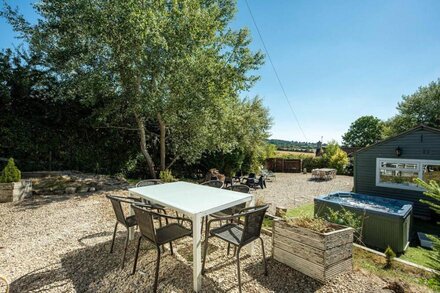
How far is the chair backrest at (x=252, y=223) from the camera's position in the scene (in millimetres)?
2547

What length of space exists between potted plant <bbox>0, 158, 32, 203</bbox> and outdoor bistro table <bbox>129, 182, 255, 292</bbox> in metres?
4.63

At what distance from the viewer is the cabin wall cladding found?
21.9m

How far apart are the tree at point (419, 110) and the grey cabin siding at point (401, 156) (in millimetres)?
19411

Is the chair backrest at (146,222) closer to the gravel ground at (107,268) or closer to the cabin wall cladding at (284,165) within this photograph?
the gravel ground at (107,268)

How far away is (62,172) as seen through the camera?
9.14 m

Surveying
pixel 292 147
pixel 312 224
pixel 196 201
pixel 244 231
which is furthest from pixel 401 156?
pixel 292 147

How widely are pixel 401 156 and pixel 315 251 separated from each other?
861 centimetres

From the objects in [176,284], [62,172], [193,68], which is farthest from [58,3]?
[176,284]

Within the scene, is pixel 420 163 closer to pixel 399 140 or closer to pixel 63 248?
pixel 399 140

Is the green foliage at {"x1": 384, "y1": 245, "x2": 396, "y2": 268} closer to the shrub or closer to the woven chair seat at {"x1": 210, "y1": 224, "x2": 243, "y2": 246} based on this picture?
the shrub

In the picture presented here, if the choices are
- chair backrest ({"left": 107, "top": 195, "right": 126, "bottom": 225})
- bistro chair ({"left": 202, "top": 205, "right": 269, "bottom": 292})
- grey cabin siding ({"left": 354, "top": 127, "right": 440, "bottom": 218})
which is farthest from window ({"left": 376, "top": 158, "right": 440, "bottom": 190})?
chair backrest ({"left": 107, "top": 195, "right": 126, "bottom": 225})

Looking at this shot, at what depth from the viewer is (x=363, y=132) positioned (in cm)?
4078

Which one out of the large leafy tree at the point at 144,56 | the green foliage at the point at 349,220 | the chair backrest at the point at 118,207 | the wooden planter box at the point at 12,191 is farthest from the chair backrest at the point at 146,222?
the large leafy tree at the point at 144,56

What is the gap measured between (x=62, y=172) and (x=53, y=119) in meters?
2.27
